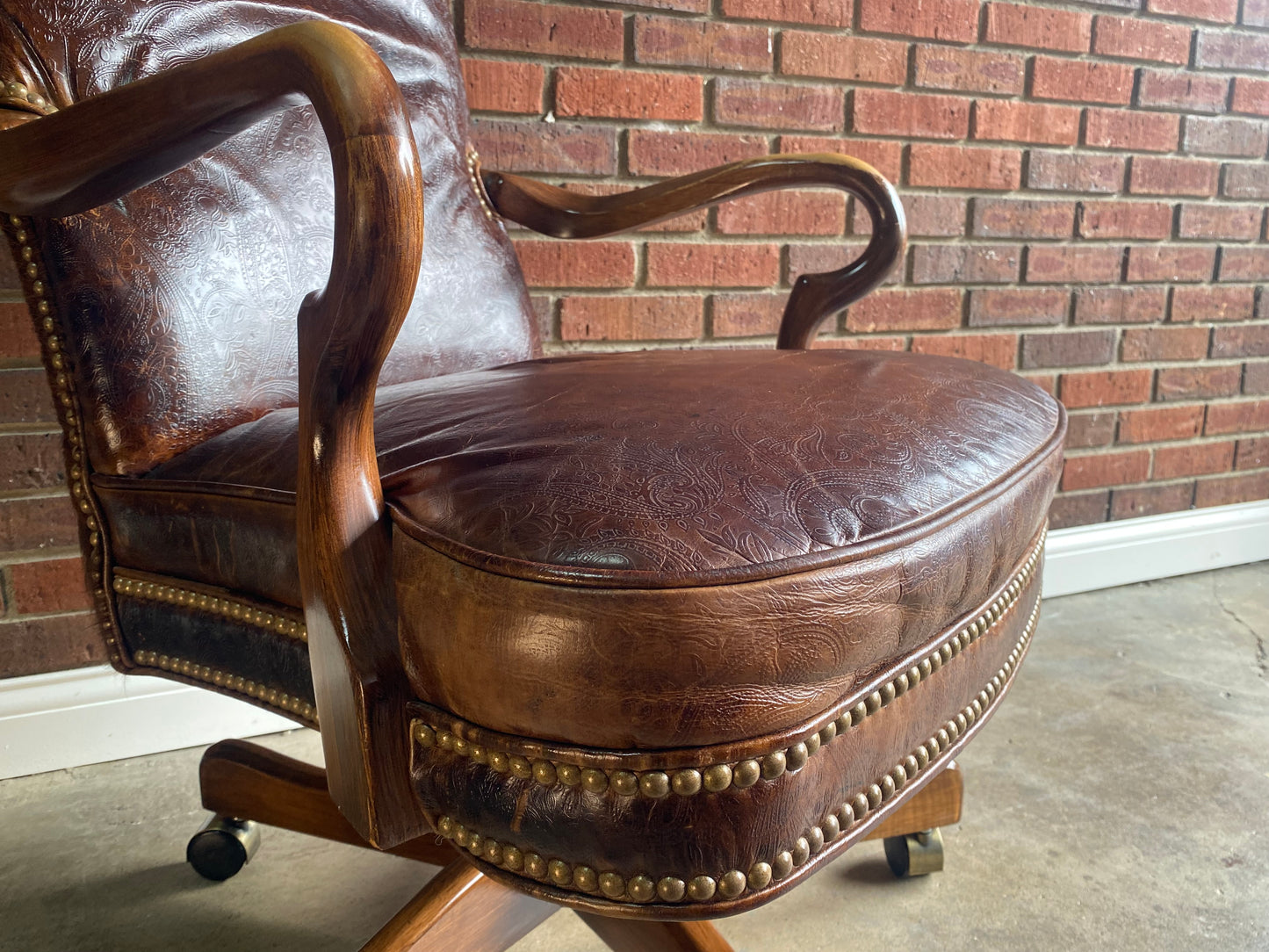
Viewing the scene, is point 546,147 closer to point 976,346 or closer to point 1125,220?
point 976,346

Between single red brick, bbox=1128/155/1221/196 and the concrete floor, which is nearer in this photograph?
the concrete floor

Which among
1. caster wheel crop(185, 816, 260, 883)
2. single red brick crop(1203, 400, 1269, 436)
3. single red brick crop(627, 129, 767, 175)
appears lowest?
caster wheel crop(185, 816, 260, 883)

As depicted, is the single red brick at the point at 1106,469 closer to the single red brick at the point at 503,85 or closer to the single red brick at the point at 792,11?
the single red brick at the point at 792,11

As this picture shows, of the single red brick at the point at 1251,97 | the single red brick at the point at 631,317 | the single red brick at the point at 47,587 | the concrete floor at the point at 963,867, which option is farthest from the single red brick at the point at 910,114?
the single red brick at the point at 47,587

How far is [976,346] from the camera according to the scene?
1608 mm

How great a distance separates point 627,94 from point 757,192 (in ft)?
1.49

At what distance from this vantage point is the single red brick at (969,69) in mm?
1451

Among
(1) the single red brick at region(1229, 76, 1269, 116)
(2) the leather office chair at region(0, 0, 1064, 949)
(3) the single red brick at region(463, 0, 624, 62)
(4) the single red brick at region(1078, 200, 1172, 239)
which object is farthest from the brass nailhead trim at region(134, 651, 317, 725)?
(1) the single red brick at region(1229, 76, 1269, 116)

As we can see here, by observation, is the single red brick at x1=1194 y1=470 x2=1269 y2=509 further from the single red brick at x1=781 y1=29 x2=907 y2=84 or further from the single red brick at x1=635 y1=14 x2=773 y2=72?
the single red brick at x1=635 y1=14 x2=773 y2=72

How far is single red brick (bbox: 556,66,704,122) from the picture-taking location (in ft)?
4.13

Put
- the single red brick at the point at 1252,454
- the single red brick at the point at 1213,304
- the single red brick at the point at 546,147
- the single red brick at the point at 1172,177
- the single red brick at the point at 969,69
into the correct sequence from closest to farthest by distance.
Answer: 1. the single red brick at the point at 546,147
2. the single red brick at the point at 969,69
3. the single red brick at the point at 1172,177
4. the single red brick at the point at 1213,304
5. the single red brick at the point at 1252,454

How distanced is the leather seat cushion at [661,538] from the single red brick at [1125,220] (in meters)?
1.21

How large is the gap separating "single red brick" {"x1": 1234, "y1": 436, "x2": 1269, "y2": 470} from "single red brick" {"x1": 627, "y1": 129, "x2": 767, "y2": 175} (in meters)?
1.23

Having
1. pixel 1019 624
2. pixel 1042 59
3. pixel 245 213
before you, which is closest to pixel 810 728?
pixel 1019 624
